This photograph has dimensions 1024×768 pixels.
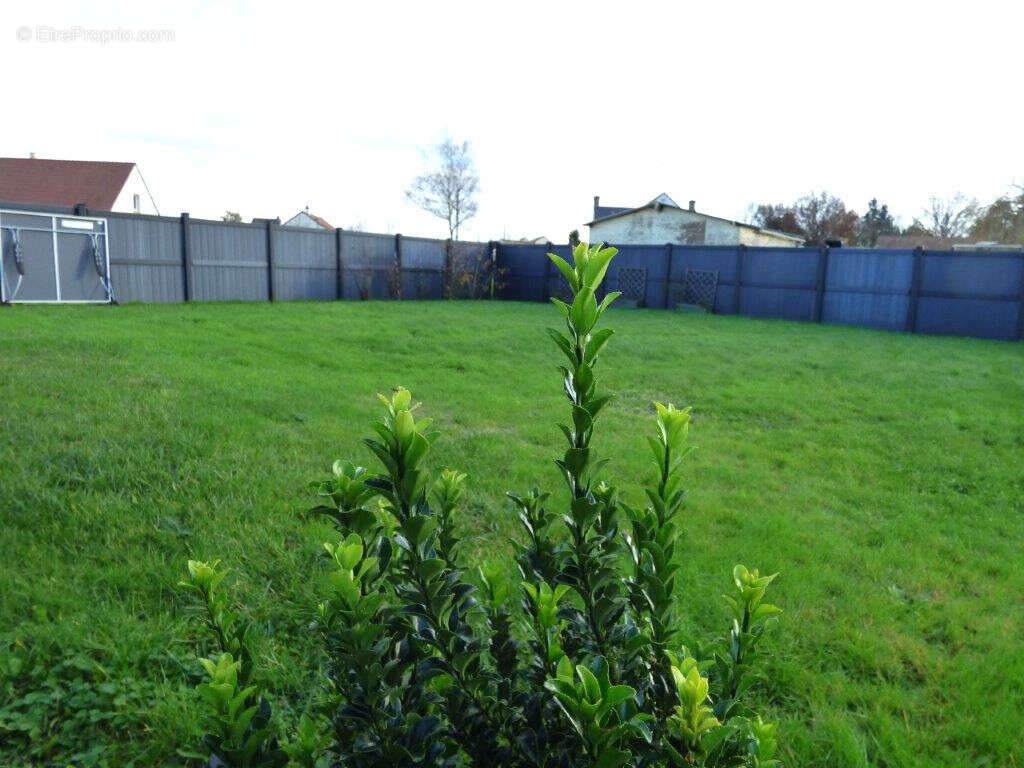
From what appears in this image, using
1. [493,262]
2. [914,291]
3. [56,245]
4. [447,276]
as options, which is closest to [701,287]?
[914,291]

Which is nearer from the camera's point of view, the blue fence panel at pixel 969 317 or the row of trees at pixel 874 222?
the blue fence panel at pixel 969 317

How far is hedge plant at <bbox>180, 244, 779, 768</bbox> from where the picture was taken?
1128mm

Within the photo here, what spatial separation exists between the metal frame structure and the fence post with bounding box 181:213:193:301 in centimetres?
165

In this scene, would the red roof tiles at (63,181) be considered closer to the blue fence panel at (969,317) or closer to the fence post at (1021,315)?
the blue fence panel at (969,317)

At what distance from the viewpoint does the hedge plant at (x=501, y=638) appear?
113cm

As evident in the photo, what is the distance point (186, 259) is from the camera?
15234 millimetres

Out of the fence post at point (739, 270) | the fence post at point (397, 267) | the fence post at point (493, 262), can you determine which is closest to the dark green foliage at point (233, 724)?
the fence post at point (397, 267)

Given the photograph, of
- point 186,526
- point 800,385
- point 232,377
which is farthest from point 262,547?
point 800,385

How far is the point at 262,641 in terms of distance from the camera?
2.39m

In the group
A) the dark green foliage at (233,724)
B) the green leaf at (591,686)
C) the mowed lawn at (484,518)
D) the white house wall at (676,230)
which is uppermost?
the white house wall at (676,230)

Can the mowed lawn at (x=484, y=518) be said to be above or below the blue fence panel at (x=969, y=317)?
below

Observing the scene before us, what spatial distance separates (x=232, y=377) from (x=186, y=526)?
3618 mm

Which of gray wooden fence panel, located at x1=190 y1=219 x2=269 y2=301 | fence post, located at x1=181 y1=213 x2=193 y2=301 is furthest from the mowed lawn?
gray wooden fence panel, located at x1=190 y1=219 x2=269 y2=301

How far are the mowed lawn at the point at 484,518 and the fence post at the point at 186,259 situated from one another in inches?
284
